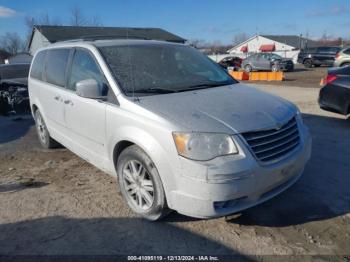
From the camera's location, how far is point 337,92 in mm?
7246

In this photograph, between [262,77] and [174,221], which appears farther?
[262,77]

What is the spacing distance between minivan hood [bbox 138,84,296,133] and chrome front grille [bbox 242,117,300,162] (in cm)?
6

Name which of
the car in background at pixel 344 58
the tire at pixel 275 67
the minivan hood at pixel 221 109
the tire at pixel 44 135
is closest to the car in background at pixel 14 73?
the tire at pixel 44 135

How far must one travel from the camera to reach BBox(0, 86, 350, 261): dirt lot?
3.22 m

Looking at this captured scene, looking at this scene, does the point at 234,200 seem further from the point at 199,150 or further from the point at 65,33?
the point at 65,33

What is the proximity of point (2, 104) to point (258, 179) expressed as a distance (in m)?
9.32

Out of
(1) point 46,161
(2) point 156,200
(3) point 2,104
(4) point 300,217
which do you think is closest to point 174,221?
(2) point 156,200

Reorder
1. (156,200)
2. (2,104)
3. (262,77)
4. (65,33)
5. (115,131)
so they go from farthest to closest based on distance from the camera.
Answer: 1. (65,33)
2. (262,77)
3. (2,104)
4. (115,131)
5. (156,200)

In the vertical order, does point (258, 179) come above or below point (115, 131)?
below

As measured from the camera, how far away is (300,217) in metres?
3.64

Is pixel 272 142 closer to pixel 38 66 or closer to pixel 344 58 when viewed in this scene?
pixel 38 66

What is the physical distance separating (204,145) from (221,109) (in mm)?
549

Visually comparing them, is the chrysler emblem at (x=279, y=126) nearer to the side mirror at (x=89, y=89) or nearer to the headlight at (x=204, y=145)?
the headlight at (x=204, y=145)

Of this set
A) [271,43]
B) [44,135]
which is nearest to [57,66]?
[44,135]
